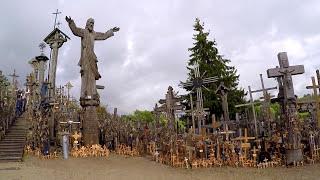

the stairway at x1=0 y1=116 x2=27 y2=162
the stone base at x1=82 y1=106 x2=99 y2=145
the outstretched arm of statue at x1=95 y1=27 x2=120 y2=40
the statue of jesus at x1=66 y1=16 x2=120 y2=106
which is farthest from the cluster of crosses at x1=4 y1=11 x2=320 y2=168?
the outstretched arm of statue at x1=95 y1=27 x2=120 y2=40

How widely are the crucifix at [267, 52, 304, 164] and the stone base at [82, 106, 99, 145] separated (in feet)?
27.6

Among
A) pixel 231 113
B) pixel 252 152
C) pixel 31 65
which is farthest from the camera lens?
pixel 31 65

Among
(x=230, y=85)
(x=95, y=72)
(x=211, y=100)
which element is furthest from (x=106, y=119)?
(x=230, y=85)

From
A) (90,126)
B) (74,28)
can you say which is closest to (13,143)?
(90,126)

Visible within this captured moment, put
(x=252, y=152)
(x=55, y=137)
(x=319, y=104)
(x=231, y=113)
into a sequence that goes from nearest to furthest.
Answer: (x=252, y=152) → (x=319, y=104) → (x=55, y=137) → (x=231, y=113)

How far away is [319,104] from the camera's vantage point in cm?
1672

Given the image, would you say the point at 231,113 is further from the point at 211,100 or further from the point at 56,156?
the point at 56,156

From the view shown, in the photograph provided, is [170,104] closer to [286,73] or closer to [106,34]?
[106,34]

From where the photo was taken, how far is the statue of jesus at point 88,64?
1884 cm

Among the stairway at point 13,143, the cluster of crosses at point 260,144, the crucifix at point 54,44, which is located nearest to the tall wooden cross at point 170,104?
the cluster of crosses at point 260,144

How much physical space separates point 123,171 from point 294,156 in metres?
6.41

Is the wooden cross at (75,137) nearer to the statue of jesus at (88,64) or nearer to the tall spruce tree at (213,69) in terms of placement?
the statue of jesus at (88,64)

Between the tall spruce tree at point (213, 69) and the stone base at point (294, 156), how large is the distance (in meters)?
12.6

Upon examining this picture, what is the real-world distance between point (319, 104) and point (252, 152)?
13.7 ft
